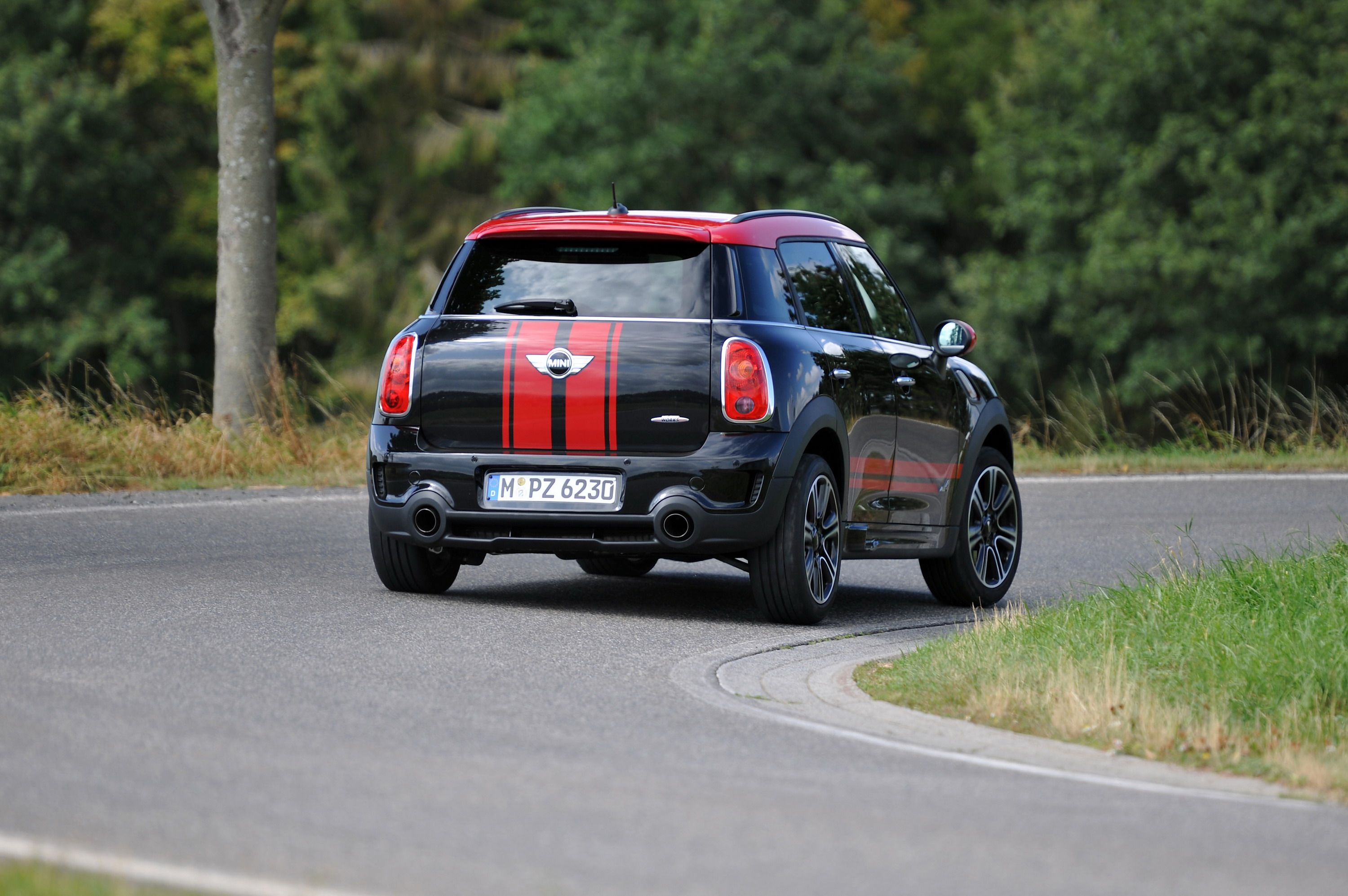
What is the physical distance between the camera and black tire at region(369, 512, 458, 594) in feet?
31.8

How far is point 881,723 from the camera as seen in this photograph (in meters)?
6.74

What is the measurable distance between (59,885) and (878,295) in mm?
6935

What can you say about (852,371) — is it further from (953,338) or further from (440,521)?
(440,521)

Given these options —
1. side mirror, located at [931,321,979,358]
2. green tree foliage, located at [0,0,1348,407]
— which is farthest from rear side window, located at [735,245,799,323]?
green tree foliage, located at [0,0,1348,407]

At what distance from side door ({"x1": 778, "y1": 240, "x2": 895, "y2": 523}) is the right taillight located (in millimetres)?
545

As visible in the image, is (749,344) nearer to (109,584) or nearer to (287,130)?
(109,584)

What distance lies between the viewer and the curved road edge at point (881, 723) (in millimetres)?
5867

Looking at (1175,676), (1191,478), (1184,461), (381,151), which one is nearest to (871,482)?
(1175,676)

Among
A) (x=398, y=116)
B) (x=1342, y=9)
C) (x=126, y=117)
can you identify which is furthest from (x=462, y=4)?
(x=1342, y=9)

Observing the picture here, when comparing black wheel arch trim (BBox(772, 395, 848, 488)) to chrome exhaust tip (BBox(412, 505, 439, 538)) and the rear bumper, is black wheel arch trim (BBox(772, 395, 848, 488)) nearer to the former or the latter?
the rear bumper

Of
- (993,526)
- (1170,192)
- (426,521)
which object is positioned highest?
(1170,192)

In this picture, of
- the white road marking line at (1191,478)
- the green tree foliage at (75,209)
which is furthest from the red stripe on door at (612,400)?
the green tree foliage at (75,209)

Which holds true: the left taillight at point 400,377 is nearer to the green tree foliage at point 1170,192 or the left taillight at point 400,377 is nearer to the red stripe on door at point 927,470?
the red stripe on door at point 927,470

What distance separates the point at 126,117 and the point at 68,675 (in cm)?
4457
